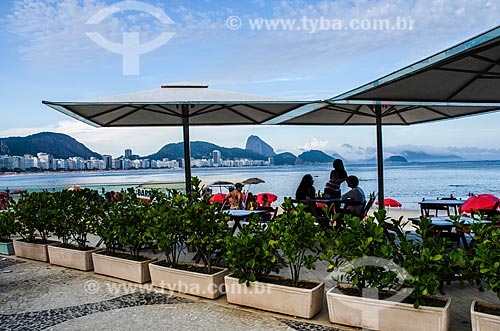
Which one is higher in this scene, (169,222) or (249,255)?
(169,222)

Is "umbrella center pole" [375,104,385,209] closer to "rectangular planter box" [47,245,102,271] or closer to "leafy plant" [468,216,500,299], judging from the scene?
"leafy plant" [468,216,500,299]

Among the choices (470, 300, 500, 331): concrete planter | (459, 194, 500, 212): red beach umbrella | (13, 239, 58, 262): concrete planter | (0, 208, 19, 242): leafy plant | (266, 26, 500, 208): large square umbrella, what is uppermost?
(266, 26, 500, 208): large square umbrella

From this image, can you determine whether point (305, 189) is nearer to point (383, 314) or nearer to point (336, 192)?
point (336, 192)

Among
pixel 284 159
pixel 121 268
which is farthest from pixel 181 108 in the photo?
pixel 284 159

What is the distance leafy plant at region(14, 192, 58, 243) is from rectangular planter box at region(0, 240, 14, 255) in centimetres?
68

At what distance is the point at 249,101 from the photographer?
216 inches

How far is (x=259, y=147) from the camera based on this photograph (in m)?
95.7

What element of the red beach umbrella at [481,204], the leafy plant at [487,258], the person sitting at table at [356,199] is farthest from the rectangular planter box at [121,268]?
the red beach umbrella at [481,204]

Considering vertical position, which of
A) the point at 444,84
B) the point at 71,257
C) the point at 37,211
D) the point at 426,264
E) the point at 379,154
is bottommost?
the point at 71,257

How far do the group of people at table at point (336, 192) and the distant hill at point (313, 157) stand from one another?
265 feet

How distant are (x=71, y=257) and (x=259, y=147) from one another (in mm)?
90203

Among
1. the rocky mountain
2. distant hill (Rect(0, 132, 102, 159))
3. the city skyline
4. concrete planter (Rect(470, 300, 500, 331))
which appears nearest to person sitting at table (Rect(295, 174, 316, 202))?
the city skyline

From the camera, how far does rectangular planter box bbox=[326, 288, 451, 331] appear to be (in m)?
3.06

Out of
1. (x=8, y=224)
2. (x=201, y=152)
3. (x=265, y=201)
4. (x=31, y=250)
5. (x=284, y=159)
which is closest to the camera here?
(x=31, y=250)
